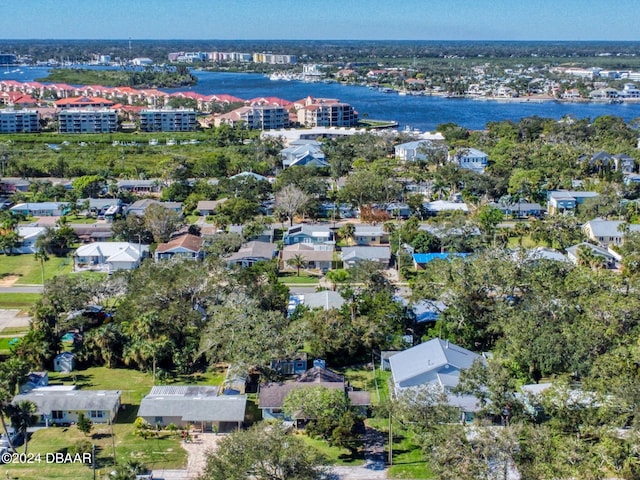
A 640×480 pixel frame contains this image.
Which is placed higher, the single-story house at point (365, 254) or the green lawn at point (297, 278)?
the single-story house at point (365, 254)

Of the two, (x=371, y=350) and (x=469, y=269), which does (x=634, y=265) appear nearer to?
(x=469, y=269)

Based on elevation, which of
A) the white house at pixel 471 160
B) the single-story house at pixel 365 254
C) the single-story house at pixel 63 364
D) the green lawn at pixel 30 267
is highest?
the white house at pixel 471 160

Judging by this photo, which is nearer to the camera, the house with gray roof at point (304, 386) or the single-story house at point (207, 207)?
the house with gray roof at point (304, 386)

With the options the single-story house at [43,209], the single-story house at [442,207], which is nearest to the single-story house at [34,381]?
the single-story house at [43,209]

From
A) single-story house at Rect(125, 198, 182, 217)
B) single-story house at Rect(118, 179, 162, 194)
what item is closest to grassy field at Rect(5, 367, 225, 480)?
single-story house at Rect(125, 198, 182, 217)

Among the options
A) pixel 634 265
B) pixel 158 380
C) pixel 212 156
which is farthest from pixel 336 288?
pixel 212 156

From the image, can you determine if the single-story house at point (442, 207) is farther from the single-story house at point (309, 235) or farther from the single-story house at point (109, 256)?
the single-story house at point (109, 256)
